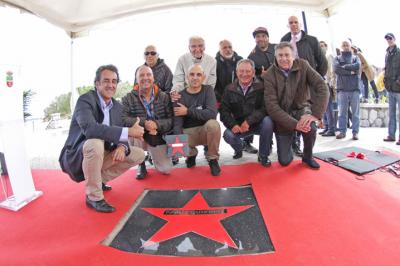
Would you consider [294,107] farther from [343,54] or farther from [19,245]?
[19,245]

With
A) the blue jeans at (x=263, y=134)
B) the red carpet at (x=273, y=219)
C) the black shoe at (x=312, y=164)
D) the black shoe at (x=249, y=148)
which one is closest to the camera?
the red carpet at (x=273, y=219)

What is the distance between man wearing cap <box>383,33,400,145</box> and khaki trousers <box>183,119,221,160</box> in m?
2.91

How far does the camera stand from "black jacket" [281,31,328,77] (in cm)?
368

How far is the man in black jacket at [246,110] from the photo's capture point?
3.14m

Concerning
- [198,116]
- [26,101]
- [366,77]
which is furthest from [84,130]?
[366,77]

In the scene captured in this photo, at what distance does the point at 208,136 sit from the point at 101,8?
4.52 metres

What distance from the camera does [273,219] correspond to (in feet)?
6.42

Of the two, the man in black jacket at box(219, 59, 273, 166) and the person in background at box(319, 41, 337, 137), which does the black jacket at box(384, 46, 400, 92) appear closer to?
the person in background at box(319, 41, 337, 137)

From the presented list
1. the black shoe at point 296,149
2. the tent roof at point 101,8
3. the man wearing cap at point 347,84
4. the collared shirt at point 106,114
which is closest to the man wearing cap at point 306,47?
the black shoe at point 296,149

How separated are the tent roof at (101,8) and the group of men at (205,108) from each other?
2.51 metres

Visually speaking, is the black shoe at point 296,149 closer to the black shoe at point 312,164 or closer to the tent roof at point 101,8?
the black shoe at point 312,164

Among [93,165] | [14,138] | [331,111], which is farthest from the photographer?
[331,111]

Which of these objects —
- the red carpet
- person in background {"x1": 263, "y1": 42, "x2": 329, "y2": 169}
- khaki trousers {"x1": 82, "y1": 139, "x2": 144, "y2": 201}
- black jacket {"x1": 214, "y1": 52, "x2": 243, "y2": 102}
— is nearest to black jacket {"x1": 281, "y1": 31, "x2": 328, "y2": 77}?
person in background {"x1": 263, "y1": 42, "x2": 329, "y2": 169}

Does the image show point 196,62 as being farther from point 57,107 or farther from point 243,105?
point 57,107
